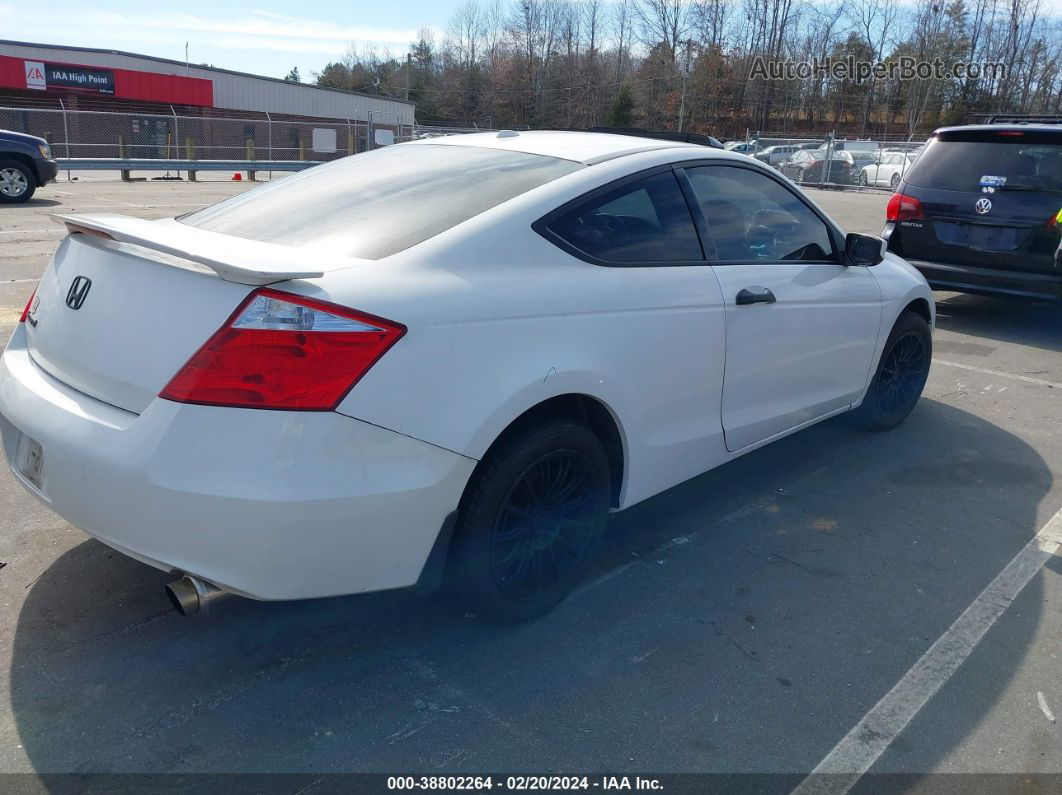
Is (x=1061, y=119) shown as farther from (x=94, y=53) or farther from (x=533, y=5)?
Answer: (x=533, y=5)

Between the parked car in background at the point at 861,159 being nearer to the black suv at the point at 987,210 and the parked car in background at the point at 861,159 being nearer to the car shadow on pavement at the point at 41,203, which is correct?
the black suv at the point at 987,210

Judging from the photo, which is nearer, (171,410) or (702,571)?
(171,410)

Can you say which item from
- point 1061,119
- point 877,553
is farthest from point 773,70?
point 877,553

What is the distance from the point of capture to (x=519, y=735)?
2566 millimetres

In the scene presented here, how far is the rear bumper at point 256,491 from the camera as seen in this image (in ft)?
7.59

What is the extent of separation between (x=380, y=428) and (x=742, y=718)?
4.57 feet

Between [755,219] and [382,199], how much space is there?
68.5 inches

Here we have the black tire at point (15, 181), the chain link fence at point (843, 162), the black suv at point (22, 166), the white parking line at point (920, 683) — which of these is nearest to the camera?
the white parking line at point (920, 683)

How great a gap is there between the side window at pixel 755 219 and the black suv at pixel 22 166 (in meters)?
14.0

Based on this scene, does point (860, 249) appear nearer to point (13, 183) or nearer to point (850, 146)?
point (13, 183)

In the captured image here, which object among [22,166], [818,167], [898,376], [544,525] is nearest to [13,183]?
[22,166]

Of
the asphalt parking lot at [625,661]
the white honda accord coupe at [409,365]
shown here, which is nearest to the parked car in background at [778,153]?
the asphalt parking lot at [625,661]

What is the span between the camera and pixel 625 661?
295 cm

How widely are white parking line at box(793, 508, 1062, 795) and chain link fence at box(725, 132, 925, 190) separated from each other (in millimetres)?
27379
